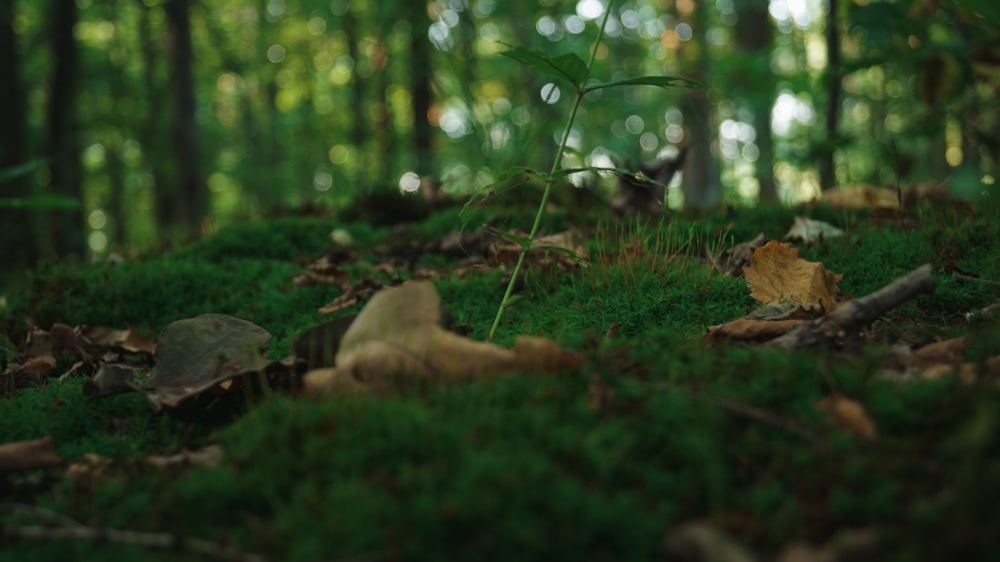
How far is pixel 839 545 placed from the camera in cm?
93

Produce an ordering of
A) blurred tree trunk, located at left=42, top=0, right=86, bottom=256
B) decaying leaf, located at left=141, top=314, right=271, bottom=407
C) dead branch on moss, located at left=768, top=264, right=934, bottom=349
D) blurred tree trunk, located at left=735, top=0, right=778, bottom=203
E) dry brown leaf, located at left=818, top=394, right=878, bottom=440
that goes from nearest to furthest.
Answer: dry brown leaf, located at left=818, top=394, right=878, bottom=440, dead branch on moss, located at left=768, top=264, right=934, bottom=349, decaying leaf, located at left=141, top=314, right=271, bottom=407, blurred tree trunk, located at left=735, top=0, right=778, bottom=203, blurred tree trunk, located at left=42, top=0, right=86, bottom=256

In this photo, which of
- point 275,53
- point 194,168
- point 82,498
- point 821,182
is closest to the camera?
point 82,498

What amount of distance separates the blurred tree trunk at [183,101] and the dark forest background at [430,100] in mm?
26

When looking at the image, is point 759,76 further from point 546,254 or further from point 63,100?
point 63,100

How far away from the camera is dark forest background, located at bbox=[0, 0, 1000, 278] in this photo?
412 cm

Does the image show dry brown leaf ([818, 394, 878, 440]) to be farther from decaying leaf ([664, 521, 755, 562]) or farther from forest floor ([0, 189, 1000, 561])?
decaying leaf ([664, 521, 755, 562])

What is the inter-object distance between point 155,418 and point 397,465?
0.90 metres

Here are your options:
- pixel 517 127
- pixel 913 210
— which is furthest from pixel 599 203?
pixel 913 210

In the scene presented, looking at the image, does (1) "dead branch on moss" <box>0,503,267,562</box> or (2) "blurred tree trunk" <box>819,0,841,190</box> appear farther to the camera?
(2) "blurred tree trunk" <box>819,0,841,190</box>

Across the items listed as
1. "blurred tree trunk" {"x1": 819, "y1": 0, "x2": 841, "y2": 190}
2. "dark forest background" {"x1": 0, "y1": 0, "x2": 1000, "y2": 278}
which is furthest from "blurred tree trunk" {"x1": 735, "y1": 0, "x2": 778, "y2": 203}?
"blurred tree trunk" {"x1": 819, "y1": 0, "x2": 841, "y2": 190}

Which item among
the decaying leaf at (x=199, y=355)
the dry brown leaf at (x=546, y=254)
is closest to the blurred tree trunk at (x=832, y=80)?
the dry brown leaf at (x=546, y=254)

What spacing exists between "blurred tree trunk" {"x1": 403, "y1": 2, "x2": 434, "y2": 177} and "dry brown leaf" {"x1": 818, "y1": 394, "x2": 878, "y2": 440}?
7.26 m

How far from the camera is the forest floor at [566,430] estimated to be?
3.25ft

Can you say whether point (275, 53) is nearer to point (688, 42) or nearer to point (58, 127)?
point (688, 42)
